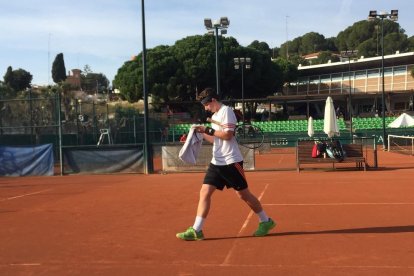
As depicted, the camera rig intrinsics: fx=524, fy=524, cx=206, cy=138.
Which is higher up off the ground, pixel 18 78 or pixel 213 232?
pixel 18 78

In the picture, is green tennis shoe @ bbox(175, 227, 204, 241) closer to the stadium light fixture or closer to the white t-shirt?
Result: the white t-shirt

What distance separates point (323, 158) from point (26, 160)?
34.0ft

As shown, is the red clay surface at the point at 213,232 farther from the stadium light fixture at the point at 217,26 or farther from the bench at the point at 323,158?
the stadium light fixture at the point at 217,26

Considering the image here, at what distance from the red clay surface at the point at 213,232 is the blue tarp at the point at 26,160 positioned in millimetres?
5464

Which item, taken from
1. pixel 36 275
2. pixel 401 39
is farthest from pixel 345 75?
pixel 36 275

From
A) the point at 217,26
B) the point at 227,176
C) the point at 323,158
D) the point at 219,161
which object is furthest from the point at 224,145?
the point at 217,26

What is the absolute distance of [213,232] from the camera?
7059mm

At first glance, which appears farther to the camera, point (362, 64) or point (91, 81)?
point (91, 81)

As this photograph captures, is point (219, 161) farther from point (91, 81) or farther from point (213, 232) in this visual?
point (91, 81)

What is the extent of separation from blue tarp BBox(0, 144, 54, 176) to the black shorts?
1322cm

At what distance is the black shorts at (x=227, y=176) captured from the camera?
6406 mm

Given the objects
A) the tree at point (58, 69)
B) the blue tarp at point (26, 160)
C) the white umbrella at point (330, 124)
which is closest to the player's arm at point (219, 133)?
the white umbrella at point (330, 124)

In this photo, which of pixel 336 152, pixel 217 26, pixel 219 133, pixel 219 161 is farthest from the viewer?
pixel 217 26

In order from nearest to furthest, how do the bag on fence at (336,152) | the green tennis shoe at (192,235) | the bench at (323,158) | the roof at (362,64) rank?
the green tennis shoe at (192,235) → the bag on fence at (336,152) → the bench at (323,158) → the roof at (362,64)
